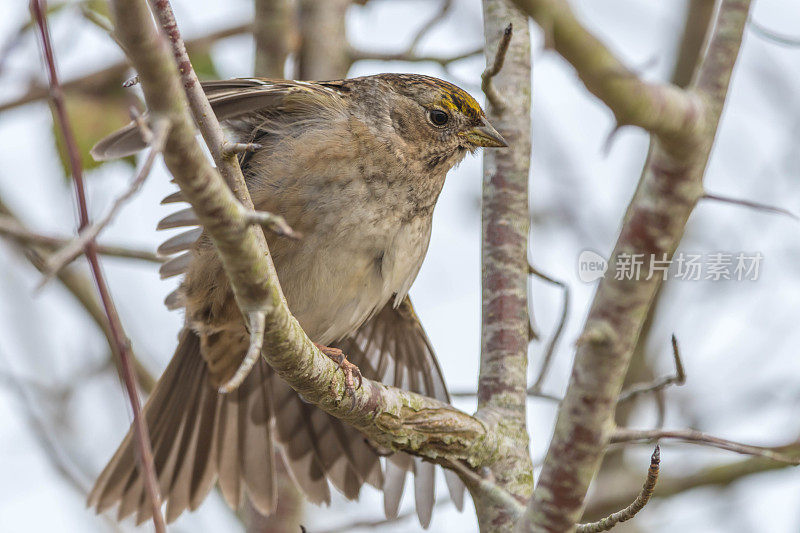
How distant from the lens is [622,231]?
2252mm

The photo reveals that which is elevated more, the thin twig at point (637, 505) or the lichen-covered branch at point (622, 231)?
the lichen-covered branch at point (622, 231)

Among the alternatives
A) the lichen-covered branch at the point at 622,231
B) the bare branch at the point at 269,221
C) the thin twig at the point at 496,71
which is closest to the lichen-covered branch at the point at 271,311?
the bare branch at the point at 269,221

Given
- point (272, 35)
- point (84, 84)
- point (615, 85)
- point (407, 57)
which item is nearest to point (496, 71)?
point (615, 85)

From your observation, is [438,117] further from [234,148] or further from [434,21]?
[234,148]

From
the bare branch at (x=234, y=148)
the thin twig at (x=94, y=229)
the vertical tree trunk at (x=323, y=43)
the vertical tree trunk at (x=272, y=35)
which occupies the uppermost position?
the vertical tree trunk at (x=323, y=43)

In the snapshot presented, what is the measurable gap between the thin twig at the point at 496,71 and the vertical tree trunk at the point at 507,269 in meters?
0.11

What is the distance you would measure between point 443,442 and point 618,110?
1.64 m

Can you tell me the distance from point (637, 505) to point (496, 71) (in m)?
1.57

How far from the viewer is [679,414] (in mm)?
6227

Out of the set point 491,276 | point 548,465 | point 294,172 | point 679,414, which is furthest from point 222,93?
point 679,414

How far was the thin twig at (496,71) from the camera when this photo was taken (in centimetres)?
297

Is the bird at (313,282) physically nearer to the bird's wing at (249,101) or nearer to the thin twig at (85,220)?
the bird's wing at (249,101)

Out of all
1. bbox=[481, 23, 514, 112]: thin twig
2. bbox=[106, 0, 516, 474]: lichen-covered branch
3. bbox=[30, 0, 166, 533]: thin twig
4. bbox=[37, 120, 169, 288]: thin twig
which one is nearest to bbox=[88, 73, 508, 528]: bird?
bbox=[481, 23, 514, 112]: thin twig

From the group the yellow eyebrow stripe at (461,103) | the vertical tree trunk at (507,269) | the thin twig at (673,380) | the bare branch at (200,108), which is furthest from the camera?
the yellow eyebrow stripe at (461,103)
